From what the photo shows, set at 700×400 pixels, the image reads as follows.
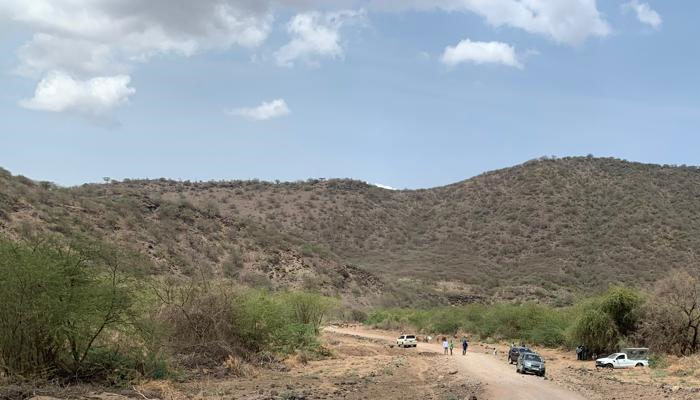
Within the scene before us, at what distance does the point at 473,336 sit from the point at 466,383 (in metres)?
39.9

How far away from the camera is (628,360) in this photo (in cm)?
3853

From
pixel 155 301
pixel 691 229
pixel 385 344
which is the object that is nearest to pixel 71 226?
pixel 385 344

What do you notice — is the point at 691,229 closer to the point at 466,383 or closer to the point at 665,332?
the point at 665,332

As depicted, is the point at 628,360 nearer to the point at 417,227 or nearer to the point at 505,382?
the point at 505,382

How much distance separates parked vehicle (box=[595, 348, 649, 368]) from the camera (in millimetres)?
38281

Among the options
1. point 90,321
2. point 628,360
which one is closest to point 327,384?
point 90,321

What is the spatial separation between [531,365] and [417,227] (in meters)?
81.8

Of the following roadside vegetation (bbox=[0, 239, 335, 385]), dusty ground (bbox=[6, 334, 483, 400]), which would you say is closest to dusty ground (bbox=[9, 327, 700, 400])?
dusty ground (bbox=[6, 334, 483, 400])

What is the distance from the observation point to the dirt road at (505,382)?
2436 cm

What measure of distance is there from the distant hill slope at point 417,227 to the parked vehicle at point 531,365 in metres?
32.4

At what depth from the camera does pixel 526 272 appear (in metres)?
95.1

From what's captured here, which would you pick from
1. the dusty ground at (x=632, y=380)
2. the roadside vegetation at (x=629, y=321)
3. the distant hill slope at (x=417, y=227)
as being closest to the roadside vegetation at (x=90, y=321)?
the dusty ground at (x=632, y=380)

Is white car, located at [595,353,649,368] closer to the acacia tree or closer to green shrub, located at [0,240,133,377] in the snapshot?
the acacia tree

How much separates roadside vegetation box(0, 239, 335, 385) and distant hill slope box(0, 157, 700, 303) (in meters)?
27.9
